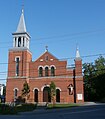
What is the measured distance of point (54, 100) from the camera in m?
52.5

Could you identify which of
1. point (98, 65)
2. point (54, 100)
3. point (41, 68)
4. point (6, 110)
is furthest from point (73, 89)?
point (6, 110)

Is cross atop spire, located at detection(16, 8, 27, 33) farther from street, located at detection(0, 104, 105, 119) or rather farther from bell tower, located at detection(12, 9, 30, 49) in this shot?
street, located at detection(0, 104, 105, 119)

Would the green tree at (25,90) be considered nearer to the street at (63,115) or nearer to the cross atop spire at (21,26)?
the cross atop spire at (21,26)

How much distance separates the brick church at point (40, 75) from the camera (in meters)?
53.0

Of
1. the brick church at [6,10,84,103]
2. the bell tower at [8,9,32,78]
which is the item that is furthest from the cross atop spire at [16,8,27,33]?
the brick church at [6,10,84,103]

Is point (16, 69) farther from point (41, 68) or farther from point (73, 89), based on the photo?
point (73, 89)

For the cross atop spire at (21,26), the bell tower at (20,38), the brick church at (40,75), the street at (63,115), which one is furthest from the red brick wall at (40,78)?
the street at (63,115)

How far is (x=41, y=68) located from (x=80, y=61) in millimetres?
8317

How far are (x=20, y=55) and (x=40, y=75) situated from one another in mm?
5933

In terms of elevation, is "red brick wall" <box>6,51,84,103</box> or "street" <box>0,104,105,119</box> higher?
"red brick wall" <box>6,51,84,103</box>

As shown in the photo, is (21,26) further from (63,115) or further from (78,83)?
(63,115)

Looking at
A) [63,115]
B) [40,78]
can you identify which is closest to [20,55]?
[40,78]

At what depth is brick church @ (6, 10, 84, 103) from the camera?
5303cm

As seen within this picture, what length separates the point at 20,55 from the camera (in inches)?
2167
